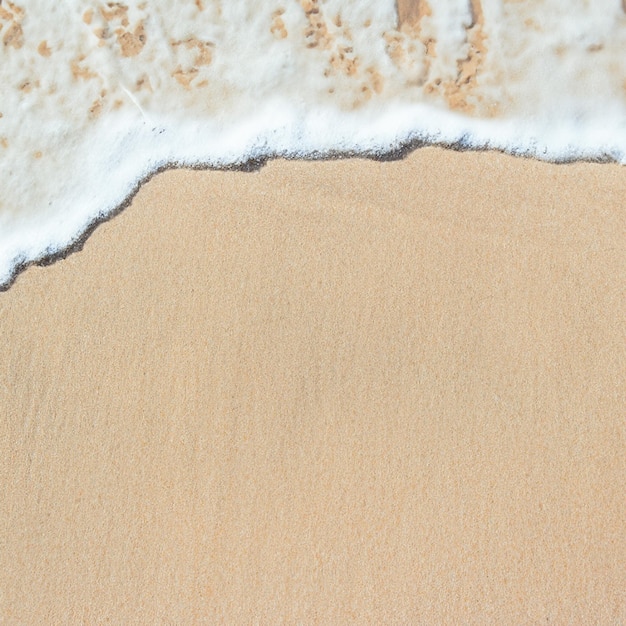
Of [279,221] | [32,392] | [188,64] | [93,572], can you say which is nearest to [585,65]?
[279,221]

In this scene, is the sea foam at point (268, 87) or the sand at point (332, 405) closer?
the sand at point (332, 405)

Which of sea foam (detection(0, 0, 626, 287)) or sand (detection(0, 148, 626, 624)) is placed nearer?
sand (detection(0, 148, 626, 624))

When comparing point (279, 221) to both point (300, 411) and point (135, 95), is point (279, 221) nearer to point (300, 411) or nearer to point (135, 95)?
point (300, 411)

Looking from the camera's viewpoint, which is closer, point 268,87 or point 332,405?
Result: point 332,405

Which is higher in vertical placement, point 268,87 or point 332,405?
point 268,87
